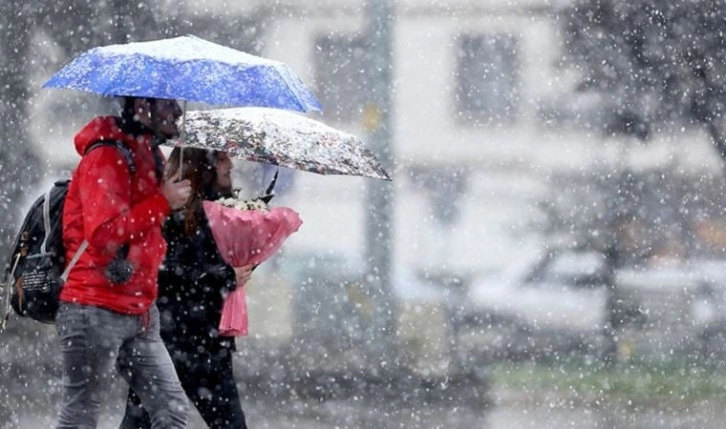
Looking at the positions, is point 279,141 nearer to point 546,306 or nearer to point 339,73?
point 546,306

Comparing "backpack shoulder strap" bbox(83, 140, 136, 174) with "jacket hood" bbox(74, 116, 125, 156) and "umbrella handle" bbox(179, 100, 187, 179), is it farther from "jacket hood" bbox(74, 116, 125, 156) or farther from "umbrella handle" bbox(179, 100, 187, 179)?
"umbrella handle" bbox(179, 100, 187, 179)

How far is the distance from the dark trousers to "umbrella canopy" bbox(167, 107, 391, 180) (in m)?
0.75

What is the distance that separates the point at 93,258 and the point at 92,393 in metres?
0.45

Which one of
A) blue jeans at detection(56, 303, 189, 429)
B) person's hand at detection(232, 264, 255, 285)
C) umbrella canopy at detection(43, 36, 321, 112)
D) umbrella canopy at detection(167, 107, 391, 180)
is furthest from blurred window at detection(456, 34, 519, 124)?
blue jeans at detection(56, 303, 189, 429)

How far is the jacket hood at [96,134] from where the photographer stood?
500cm

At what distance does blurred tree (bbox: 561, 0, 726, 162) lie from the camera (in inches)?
534

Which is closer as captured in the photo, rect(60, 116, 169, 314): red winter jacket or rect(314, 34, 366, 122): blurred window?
rect(60, 116, 169, 314): red winter jacket

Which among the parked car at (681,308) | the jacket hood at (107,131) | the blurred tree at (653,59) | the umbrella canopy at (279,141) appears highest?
the blurred tree at (653,59)

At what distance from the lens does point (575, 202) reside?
15.6 metres

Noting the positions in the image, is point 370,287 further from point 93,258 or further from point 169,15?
point 93,258

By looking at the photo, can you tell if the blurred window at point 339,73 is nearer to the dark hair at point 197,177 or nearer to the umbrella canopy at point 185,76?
the dark hair at point 197,177

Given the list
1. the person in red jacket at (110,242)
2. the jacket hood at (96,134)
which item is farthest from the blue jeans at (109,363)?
the jacket hood at (96,134)

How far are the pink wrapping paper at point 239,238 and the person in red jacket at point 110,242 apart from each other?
24.9 inches

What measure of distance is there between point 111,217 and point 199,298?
984 millimetres
